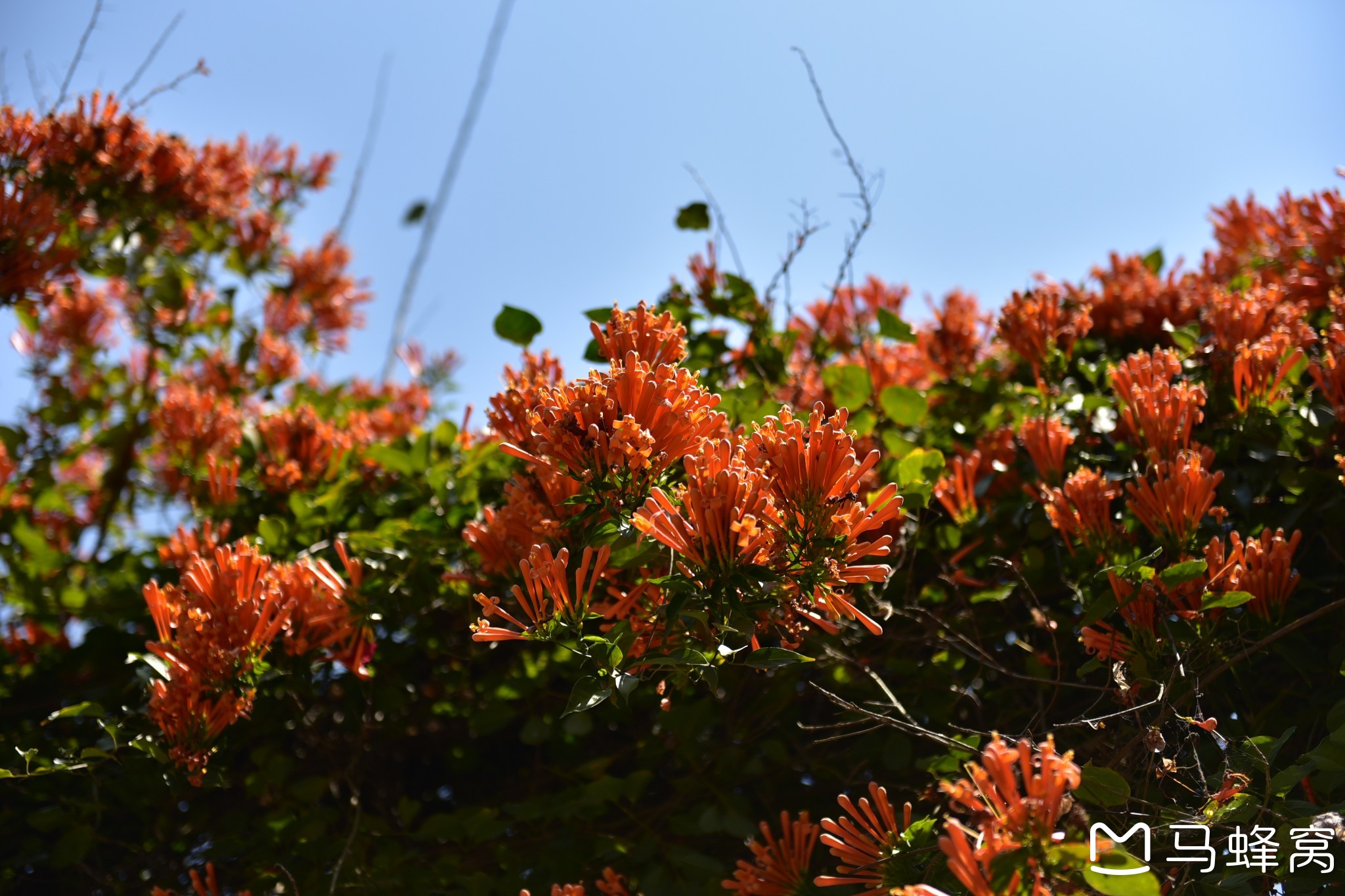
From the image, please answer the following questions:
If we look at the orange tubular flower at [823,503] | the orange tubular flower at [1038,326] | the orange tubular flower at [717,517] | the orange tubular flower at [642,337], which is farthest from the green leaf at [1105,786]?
the orange tubular flower at [1038,326]

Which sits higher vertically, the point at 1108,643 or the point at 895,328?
the point at 895,328

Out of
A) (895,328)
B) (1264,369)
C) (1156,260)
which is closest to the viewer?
(1264,369)

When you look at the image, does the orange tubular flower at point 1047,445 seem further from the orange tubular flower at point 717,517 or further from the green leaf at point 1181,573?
the orange tubular flower at point 717,517

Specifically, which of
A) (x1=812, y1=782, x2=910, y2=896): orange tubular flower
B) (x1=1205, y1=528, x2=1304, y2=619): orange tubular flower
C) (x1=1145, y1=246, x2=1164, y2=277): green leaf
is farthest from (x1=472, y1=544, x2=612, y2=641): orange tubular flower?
(x1=1145, y1=246, x2=1164, y2=277): green leaf

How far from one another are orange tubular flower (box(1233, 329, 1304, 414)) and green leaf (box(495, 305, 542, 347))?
126cm

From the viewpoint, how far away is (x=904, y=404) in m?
1.96

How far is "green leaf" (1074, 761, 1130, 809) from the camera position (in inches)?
44.6

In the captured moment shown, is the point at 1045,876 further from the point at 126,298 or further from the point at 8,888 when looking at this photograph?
the point at 126,298

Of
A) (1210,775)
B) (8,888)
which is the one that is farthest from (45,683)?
(1210,775)

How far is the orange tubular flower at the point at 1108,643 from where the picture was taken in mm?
1360

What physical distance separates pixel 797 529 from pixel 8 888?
178cm

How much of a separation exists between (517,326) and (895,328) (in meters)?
0.82

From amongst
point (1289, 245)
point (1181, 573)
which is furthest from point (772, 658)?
point (1289, 245)

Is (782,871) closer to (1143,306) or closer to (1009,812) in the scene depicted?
(1009,812)
